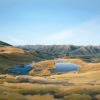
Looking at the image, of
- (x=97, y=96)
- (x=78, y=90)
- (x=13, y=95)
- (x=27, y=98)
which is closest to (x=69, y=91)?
(x=78, y=90)

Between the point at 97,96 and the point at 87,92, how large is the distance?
7.93 feet

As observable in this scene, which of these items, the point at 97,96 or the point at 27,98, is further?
the point at 97,96

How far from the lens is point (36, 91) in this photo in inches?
953

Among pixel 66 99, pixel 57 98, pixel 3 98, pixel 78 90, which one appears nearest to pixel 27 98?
pixel 3 98

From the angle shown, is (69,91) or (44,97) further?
(69,91)

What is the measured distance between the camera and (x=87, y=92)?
24.2m

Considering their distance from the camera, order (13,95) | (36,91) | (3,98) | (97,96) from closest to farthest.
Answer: (3,98), (13,95), (97,96), (36,91)

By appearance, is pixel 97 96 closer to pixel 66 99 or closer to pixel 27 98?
pixel 66 99

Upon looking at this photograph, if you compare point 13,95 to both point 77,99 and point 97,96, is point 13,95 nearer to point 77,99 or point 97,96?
point 77,99

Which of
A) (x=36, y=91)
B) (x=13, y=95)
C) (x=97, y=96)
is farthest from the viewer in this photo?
(x=36, y=91)

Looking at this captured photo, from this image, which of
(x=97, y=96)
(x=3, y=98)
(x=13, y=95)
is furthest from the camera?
(x=97, y=96)

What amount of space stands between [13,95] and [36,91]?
560cm

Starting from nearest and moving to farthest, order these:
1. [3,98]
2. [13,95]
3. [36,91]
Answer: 1. [3,98]
2. [13,95]
3. [36,91]

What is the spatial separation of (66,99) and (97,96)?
7.11 m
